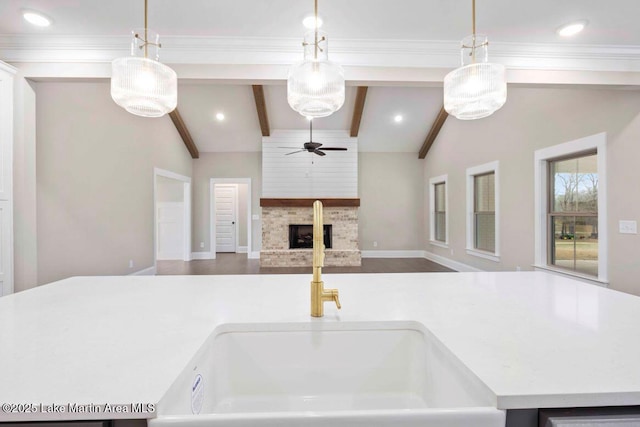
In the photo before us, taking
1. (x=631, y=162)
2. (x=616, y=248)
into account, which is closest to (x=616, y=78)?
(x=631, y=162)

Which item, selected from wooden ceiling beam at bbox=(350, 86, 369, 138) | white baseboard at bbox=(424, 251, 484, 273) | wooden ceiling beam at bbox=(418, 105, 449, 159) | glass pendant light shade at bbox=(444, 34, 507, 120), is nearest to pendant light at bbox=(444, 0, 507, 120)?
glass pendant light shade at bbox=(444, 34, 507, 120)

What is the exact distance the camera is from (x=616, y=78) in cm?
292

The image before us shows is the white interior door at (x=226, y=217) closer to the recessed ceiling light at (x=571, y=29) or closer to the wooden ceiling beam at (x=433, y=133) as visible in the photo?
the wooden ceiling beam at (x=433, y=133)

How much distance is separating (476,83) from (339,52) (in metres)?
1.59

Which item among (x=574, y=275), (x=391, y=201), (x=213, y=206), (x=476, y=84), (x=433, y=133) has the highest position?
(x=433, y=133)

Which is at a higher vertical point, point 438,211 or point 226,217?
point 438,211

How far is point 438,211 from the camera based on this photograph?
283 inches

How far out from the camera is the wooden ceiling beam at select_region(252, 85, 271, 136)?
561 centimetres

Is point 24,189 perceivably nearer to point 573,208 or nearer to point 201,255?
point 201,255

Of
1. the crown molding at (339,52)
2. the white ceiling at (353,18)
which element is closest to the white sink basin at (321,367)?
the white ceiling at (353,18)

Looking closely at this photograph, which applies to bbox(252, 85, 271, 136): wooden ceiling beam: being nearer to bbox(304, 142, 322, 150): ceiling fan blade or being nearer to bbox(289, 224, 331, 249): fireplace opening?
bbox(304, 142, 322, 150): ceiling fan blade

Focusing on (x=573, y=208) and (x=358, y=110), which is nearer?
(x=573, y=208)

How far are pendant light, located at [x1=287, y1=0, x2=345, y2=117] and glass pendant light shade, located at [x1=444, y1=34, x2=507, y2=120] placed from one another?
65cm

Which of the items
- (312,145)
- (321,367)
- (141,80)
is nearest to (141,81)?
(141,80)
